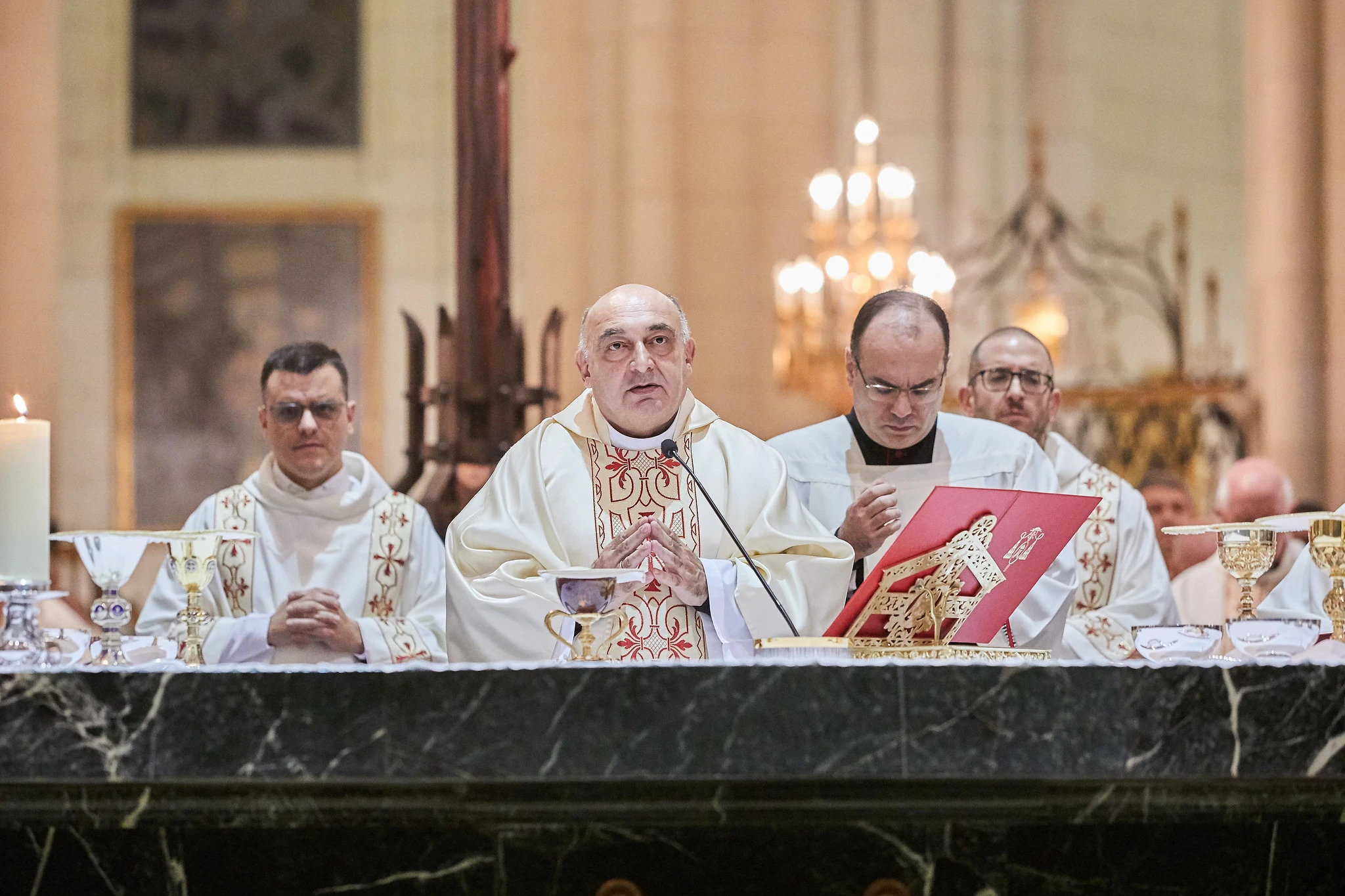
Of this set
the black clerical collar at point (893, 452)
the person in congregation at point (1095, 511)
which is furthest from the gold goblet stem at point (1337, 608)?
the person in congregation at point (1095, 511)

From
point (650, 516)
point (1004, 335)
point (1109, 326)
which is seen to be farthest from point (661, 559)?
point (1109, 326)

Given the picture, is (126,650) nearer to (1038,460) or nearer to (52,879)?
(52,879)

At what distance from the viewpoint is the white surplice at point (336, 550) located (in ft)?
16.8

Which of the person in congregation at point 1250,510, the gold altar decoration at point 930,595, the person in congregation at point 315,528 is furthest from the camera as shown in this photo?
the person in congregation at point 1250,510

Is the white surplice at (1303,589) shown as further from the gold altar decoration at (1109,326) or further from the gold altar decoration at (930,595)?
the gold altar decoration at (1109,326)

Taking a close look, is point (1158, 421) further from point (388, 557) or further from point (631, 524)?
point (631, 524)

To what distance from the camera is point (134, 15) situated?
42.0 feet

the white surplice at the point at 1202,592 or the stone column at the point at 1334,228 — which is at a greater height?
the stone column at the point at 1334,228

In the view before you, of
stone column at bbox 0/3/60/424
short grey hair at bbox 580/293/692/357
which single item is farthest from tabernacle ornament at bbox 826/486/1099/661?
stone column at bbox 0/3/60/424

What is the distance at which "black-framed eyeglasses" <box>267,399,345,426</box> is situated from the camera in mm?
5066

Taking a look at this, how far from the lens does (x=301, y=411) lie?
5.08 meters

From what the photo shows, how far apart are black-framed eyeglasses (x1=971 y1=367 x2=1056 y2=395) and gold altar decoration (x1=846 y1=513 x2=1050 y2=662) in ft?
6.09

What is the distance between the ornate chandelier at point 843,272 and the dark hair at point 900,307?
4.53 metres

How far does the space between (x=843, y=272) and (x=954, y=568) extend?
6133 mm
